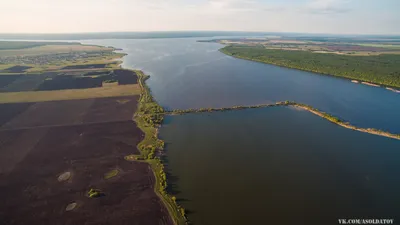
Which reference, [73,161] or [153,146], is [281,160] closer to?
[153,146]

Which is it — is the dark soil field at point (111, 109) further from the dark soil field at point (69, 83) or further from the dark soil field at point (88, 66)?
the dark soil field at point (88, 66)

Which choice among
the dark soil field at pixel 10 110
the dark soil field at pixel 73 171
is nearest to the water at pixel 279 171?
the dark soil field at pixel 73 171

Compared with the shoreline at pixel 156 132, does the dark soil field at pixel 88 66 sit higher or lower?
higher

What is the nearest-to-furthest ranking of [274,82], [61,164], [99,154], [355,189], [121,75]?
1. [355,189]
2. [61,164]
3. [99,154]
4. [274,82]
5. [121,75]

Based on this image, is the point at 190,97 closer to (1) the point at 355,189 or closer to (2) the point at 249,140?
(2) the point at 249,140

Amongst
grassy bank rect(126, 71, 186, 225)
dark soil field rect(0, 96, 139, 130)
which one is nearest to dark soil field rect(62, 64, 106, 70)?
grassy bank rect(126, 71, 186, 225)

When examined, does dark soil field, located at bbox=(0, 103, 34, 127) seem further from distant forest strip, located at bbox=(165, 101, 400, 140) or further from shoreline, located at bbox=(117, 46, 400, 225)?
distant forest strip, located at bbox=(165, 101, 400, 140)

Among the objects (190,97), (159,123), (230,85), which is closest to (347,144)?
(159,123)

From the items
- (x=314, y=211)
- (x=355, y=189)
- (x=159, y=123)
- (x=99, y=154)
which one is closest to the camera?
(x=314, y=211)
